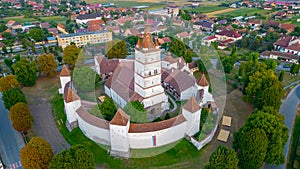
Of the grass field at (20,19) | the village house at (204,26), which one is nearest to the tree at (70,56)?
the village house at (204,26)

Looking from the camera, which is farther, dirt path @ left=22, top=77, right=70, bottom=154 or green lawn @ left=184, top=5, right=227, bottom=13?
green lawn @ left=184, top=5, right=227, bottom=13

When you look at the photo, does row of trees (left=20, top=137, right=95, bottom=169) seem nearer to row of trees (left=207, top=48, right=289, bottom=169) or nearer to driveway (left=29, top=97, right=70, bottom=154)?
driveway (left=29, top=97, right=70, bottom=154)

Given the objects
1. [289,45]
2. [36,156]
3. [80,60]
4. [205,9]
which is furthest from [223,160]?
[205,9]

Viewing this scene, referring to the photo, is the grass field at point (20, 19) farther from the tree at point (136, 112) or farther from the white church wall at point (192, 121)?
the white church wall at point (192, 121)

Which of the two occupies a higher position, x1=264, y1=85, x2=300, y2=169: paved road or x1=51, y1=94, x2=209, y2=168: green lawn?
x1=264, y1=85, x2=300, y2=169: paved road

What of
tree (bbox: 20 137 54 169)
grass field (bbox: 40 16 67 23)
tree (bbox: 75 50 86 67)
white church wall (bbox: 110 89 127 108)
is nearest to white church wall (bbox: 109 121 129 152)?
tree (bbox: 20 137 54 169)

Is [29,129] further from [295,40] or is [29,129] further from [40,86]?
[295,40]

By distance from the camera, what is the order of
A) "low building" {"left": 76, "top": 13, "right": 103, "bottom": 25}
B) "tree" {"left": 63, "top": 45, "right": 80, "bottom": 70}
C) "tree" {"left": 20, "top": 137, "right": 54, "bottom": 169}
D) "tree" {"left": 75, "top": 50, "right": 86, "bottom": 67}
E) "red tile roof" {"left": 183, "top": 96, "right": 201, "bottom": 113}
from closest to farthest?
"tree" {"left": 20, "top": 137, "right": 54, "bottom": 169}, "red tile roof" {"left": 183, "top": 96, "right": 201, "bottom": 113}, "tree" {"left": 75, "top": 50, "right": 86, "bottom": 67}, "tree" {"left": 63, "top": 45, "right": 80, "bottom": 70}, "low building" {"left": 76, "top": 13, "right": 103, "bottom": 25}

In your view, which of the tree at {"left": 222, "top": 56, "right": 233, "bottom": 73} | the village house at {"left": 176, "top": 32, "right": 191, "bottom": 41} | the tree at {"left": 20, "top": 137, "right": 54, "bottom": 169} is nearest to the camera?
the tree at {"left": 20, "top": 137, "right": 54, "bottom": 169}
